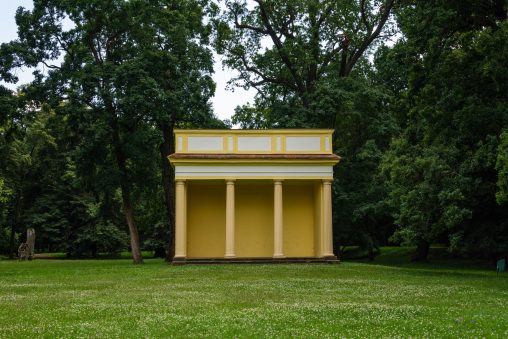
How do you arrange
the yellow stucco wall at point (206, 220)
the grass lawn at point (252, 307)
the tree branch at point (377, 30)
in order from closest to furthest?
the grass lawn at point (252, 307) < the yellow stucco wall at point (206, 220) < the tree branch at point (377, 30)

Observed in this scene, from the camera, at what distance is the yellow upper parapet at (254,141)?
1449 inches

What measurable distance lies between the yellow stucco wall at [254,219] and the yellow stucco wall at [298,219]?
3.12 ft

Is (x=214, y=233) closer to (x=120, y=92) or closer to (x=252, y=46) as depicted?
(x=120, y=92)

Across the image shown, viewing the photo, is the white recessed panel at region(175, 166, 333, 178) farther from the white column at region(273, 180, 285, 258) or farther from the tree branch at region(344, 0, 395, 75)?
the tree branch at region(344, 0, 395, 75)

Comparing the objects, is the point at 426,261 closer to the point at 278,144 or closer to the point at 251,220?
the point at 251,220

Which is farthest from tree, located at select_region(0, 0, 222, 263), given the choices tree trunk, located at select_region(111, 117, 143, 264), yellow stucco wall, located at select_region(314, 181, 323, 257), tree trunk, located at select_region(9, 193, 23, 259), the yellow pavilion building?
tree trunk, located at select_region(9, 193, 23, 259)

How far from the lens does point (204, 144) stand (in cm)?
3681

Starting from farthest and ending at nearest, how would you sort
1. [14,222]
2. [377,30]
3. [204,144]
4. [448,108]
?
[14,222] → [377,30] → [204,144] → [448,108]

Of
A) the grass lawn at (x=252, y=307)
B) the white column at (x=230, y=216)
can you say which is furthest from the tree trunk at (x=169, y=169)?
the grass lawn at (x=252, y=307)

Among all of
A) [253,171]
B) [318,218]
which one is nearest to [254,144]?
[253,171]

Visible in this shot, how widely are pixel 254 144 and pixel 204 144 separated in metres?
2.79

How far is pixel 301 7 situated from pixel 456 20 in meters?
17.9

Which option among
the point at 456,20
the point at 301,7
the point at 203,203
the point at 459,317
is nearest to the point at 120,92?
the point at 203,203

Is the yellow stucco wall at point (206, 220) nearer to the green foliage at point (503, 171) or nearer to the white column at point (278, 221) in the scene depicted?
the white column at point (278, 221)
